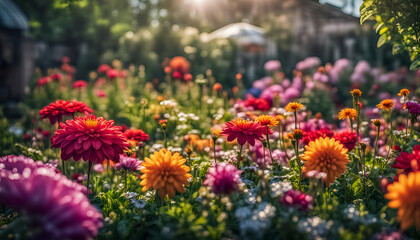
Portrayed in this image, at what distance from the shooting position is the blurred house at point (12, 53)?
6.77 m

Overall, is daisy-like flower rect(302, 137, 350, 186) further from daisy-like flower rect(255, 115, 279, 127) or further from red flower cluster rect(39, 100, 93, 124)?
red flower cluster rect(39, 100, 93, 124)

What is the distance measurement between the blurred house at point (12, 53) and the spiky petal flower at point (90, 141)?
19.7ft

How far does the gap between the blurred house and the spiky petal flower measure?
236 inches

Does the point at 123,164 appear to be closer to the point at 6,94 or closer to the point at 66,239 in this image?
the point at 66,239

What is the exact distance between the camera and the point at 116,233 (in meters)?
1.88

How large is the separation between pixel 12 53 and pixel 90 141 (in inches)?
250

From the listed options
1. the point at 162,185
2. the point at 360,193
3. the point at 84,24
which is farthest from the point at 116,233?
the point at 84,24

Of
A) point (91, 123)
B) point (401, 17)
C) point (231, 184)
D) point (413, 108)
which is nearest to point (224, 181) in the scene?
point (231, 184)

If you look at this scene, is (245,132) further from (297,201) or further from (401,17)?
(401,17)

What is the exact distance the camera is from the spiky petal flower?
6.39ft

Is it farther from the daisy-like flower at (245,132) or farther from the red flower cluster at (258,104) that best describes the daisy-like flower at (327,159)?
the red flower cluster at (258,104)

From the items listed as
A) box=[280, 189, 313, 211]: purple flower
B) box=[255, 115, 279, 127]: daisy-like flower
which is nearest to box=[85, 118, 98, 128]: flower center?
box=[255, 115, 279, 127]: daisy-like flower

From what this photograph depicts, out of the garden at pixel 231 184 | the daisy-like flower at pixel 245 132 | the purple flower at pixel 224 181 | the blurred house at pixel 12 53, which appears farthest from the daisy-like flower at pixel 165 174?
the blurred house at pixel 12 53

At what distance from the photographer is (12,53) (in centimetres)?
696
